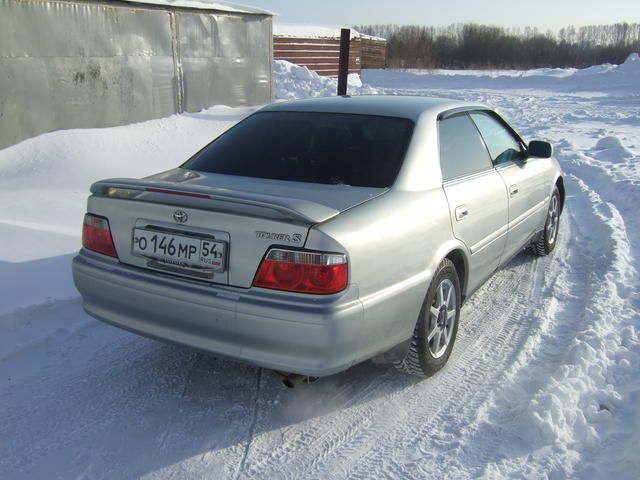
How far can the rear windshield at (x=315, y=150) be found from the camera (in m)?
3.19

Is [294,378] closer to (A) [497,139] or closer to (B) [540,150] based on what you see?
(A) [497,139]

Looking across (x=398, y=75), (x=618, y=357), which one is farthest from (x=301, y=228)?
(x=398, y=75)

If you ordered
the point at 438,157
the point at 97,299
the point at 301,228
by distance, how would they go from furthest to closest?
the point at 438,157
the point at 97,299
the point at 301,228

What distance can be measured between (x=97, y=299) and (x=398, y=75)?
35746 millimetres

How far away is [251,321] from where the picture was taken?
2557mm

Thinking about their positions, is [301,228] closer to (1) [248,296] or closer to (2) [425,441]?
(1) [248,296]

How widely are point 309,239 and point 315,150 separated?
0.98 m

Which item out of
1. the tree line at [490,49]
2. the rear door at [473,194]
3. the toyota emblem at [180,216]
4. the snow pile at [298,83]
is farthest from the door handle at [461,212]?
the tree line at [490,49]

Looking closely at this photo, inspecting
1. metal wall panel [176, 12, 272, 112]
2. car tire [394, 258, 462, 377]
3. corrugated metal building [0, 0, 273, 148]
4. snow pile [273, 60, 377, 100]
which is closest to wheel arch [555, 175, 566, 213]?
car tire [394, 258, 462, 377]

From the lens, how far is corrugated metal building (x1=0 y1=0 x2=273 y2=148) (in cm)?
771

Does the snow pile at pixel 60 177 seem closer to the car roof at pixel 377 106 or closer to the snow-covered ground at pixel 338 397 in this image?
the snow-covered ground at pixel 338 397

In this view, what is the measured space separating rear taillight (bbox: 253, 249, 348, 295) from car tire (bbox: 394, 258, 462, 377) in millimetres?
716

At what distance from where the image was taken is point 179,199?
2.74m

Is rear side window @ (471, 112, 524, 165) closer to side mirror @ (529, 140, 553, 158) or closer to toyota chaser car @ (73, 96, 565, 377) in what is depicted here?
side mirror @ (529, 140, 553, 158)
